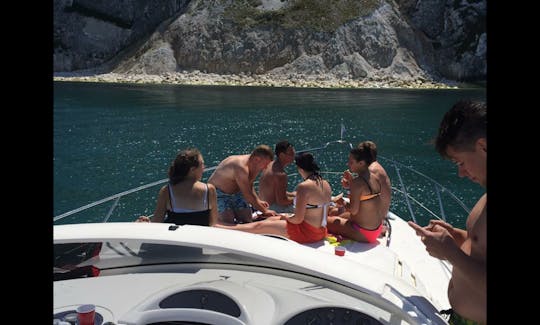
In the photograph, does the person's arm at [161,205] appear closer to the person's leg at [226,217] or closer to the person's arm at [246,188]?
the person's leg at [226,217]

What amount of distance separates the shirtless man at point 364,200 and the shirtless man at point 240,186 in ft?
3.71

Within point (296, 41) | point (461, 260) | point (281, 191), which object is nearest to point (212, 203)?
point (281, 191)

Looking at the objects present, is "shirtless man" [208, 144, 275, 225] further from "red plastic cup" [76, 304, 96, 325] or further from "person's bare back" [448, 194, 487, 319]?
"person's bare back" [448, 194, 487, 319]

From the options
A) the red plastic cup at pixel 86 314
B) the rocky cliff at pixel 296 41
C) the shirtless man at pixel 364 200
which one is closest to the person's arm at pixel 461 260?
the red plastic cup at pixel 86 314

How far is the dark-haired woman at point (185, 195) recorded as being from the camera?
14.8 ft

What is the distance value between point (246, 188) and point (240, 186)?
9cm

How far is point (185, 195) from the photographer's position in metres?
4.52

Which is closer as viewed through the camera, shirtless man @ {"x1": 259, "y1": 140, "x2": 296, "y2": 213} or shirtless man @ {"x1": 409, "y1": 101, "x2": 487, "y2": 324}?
shirtless man @ {"x1": 409, "y1": 101, "x2": 487, "y2": 324}

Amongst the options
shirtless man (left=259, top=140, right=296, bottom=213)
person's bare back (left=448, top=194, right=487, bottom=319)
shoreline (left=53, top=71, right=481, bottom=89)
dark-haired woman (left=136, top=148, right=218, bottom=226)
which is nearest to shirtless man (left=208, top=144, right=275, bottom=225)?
shirtless man (left=259, top=140, right=296, bottom=213)

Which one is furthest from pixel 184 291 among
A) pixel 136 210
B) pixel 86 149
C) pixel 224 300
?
pixel 86 149

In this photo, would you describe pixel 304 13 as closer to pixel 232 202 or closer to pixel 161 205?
pixel 232 202

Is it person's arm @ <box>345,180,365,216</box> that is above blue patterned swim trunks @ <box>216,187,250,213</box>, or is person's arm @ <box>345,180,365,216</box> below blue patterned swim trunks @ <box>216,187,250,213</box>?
above

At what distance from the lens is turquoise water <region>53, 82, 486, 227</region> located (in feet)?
42.9
